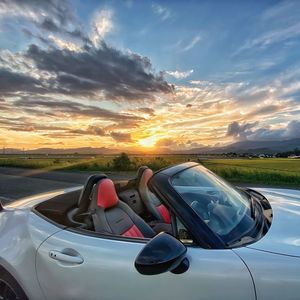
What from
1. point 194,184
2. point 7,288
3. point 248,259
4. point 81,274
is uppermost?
point 194,184

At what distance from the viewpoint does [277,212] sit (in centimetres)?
274

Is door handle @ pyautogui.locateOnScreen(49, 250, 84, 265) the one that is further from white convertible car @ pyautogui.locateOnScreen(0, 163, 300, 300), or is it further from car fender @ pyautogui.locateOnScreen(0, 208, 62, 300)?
car fender @ pyautogui.locateOnScreen(0, 208, 62, 300)

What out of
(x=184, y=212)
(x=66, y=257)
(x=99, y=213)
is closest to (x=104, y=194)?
(x=99, y=213)

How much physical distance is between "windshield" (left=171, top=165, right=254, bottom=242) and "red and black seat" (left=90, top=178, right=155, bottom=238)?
0.53 m

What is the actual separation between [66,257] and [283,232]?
1.39m

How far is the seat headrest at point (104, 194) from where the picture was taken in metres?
2.84

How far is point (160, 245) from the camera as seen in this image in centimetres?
185

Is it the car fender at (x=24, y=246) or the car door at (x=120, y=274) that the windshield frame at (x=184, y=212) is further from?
the car fender at (x=24, y=246)

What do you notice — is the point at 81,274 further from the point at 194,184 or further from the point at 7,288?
the point at 194,184

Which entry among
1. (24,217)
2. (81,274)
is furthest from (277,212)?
(24,217)

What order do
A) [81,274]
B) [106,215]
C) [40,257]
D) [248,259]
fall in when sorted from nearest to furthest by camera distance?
1. [248,259]
2. [81,274]
3. [40,257]
4. [106,215]

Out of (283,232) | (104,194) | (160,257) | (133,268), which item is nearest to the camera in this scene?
(160,257)

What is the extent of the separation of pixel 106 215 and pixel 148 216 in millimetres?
755

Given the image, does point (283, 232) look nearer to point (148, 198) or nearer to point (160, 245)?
point (160, 245)
